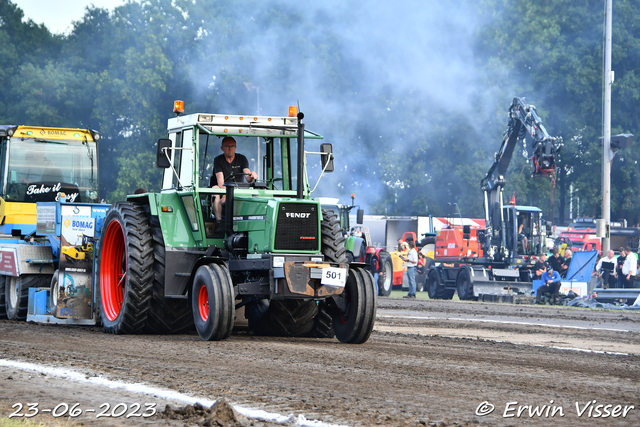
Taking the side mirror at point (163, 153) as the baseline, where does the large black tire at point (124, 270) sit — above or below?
below

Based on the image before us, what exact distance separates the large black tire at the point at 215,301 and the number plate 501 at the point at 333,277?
1.08 m

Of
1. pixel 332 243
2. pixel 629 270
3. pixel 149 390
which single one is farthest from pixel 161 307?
pixel 629 270

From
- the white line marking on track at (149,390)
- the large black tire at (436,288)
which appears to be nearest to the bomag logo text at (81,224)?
the white line marking on track at (149,390)

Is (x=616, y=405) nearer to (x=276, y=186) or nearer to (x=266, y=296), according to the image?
(x=266, y=296)

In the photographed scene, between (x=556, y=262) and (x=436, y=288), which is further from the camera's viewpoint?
(x=436, y=288)

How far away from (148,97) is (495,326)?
121 feet

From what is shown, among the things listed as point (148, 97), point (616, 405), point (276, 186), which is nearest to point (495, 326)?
point (276, 186)

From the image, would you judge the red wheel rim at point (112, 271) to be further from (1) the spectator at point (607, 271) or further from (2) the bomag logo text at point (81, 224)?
(1) the spectator at point (607, 271)

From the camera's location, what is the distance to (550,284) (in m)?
24.9

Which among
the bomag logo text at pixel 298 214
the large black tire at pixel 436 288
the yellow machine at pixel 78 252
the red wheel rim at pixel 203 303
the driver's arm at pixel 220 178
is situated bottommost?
the large black tire at pixel 436 288

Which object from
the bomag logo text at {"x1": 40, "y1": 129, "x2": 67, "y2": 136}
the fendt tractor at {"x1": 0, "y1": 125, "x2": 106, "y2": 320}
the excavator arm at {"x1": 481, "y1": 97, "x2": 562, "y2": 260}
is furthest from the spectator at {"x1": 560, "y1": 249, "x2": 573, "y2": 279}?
the bomag logo text at {"x1": 40, "y1": 129, "x2": 67, "y2": 136}

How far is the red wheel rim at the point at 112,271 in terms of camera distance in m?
11.9

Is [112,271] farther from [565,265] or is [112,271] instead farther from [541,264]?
[541,264]

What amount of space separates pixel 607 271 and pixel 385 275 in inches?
295
